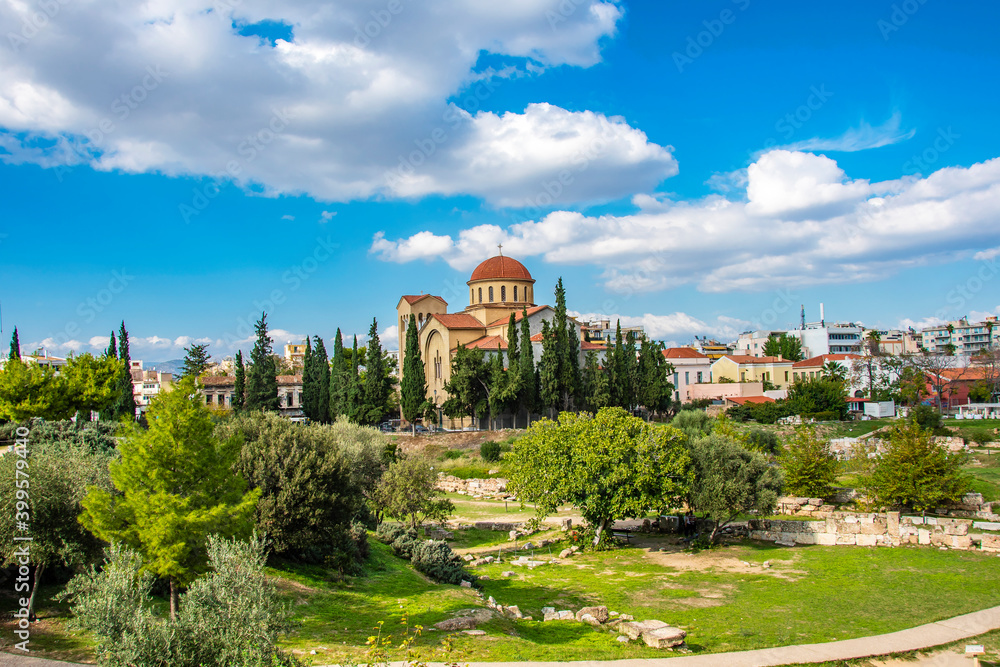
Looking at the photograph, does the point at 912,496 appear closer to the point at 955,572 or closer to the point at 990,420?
the point at 955,572

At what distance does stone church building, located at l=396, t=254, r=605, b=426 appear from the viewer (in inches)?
2072

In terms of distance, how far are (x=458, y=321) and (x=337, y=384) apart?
11.1 meters

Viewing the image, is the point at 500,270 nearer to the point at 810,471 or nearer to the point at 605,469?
the point at 810,471

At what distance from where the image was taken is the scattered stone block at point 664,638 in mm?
11820

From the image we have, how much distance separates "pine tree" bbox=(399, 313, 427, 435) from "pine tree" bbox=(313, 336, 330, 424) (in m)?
7.43

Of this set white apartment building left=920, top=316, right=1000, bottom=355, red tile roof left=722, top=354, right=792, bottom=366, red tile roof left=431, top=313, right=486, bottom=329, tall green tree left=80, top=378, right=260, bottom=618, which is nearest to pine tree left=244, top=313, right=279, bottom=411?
red tile roof left=431, top=313, right=486, bottom=329

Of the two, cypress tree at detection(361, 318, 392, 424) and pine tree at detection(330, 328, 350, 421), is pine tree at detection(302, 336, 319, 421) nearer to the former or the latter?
pine tree at detection(330, 328, 350, 421)

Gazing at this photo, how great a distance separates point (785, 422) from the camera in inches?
1875

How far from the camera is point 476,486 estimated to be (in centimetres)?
3947

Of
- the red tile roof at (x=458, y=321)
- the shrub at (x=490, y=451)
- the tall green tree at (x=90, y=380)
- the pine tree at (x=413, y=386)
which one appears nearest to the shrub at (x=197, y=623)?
the tall green tree at (x=90, y=380)

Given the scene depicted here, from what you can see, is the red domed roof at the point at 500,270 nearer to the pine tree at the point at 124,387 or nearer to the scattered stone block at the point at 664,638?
the pine tree at the point at 124,387

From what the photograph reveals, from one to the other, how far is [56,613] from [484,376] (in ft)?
120

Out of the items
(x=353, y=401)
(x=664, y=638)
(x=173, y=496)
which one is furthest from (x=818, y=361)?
(x=173, y=496)

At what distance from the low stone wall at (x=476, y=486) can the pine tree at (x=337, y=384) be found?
13384 mm
